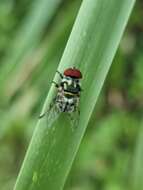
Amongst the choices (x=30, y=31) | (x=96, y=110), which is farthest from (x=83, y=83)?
(x=96, y=110)

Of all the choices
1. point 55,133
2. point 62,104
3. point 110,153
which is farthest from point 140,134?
point 55,133

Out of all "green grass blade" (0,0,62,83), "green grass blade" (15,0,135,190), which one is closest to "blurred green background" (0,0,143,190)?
"green grass blade" (0,0,62,83)

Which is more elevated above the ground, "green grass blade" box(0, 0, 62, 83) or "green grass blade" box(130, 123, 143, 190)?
"green grass blade" box(0, 0, 62, 83)

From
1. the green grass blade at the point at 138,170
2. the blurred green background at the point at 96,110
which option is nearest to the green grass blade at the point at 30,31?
the blurred green background at the point at 96,110

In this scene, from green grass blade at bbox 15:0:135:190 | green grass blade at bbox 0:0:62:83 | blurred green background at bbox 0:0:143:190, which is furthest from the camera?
blurred green background at bbox 0:0:143:190

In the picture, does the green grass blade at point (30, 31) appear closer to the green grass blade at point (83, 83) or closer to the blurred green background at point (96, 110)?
the blurred green background at point (96, 110)

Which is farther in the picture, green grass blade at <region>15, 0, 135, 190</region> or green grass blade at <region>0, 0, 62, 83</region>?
green grass blade at <region>0, 0, 62, 83</region>

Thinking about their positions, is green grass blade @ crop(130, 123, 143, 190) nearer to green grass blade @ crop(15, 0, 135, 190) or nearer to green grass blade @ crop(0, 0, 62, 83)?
green grass blade @ crop(0, 0, 62, 83)

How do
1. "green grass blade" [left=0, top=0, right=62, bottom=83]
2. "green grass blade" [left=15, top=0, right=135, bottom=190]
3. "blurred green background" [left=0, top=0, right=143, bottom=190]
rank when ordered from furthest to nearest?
1. "blurred green background" [left=0, top=0, right=143, bottom=190]
2. "green grass blade" [left=0, top=0, right=62, bottom=83]
3. "green grass blade" [left=15, top=0, right=135, bottom=190]
